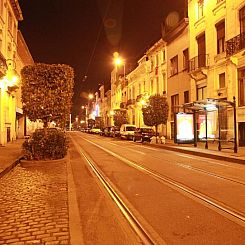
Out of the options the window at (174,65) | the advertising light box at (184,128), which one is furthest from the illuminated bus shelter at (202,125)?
the window at (174,65)

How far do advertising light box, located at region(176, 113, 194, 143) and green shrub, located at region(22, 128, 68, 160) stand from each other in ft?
39.2

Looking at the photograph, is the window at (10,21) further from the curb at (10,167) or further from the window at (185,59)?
the curb at (10,167)

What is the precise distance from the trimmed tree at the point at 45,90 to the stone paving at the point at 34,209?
4.76m

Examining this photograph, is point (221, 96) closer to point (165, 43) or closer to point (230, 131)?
point (230, 131)

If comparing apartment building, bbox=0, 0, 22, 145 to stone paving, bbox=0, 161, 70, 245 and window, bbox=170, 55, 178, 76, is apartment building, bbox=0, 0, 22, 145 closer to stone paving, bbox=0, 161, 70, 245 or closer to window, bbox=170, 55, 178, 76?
stone paving, bbox=0, 161, 70, 245

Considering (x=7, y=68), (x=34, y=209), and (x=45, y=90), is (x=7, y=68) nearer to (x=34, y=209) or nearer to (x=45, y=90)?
(x=45, y=90)

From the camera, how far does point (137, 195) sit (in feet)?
26.9

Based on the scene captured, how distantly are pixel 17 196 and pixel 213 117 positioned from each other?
20702mm

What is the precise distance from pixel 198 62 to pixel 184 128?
7.22m

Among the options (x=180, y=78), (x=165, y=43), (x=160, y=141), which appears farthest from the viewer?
(x=165, y=43)

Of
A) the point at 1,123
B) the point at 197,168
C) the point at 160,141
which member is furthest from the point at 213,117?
the point at 1,123

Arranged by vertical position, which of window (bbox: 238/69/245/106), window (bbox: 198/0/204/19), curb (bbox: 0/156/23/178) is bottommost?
curb (bbox: 0/156/23/178)

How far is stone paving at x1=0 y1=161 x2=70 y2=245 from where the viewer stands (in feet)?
17.0

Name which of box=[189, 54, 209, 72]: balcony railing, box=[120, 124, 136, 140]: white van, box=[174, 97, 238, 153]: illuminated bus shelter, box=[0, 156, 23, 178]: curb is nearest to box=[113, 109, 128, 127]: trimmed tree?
box=[120, 124, 136, 140]: white van
